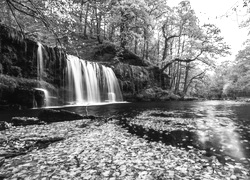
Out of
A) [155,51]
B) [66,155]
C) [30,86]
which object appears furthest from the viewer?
[155,51]

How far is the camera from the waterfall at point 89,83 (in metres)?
17.7

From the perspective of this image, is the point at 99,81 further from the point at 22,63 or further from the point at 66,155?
the point at 66,155

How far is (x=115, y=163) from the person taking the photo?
11.1 ft

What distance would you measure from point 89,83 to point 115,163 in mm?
16637

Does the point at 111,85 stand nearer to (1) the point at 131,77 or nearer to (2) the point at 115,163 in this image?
(1) the point at 131,77

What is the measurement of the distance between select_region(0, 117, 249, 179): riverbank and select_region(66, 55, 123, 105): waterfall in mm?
13121

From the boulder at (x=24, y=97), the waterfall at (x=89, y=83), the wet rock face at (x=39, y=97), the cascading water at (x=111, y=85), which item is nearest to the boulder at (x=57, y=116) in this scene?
the boulder at (x=24, y=97)

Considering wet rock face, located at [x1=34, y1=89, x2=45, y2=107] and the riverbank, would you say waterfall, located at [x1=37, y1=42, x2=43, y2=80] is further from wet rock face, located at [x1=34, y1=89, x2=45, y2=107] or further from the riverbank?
the riverbank

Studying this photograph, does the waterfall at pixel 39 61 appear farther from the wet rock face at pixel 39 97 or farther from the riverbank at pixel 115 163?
the riverbank at pixel 115 163

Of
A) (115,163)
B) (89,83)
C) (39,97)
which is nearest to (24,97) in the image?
(39,97)

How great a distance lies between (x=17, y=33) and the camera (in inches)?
555

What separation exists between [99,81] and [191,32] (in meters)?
17.4

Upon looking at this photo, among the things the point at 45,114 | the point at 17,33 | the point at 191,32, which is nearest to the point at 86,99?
the point at 17,33

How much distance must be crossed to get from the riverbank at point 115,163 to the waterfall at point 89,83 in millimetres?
13121
